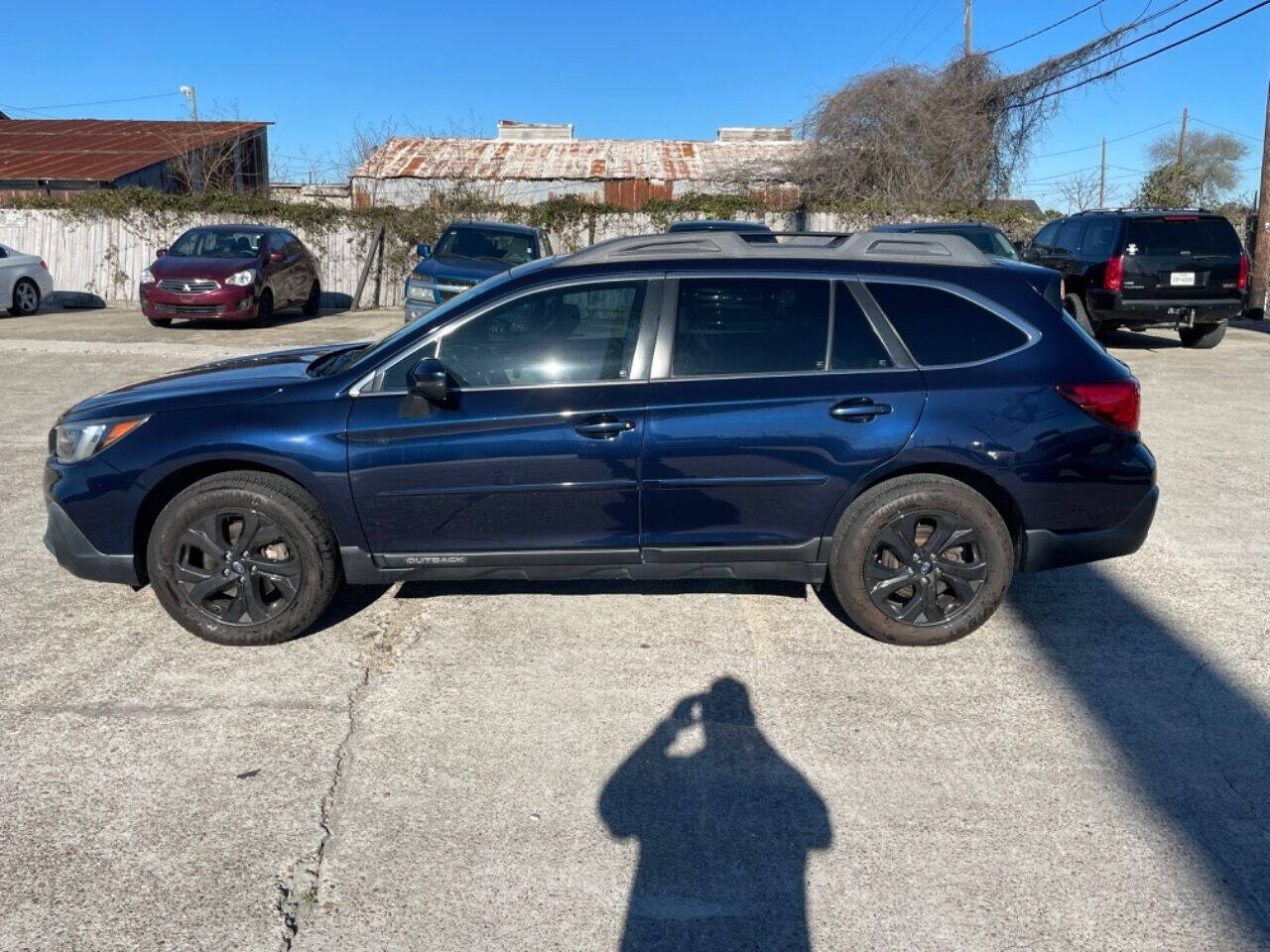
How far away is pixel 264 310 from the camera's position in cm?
1731

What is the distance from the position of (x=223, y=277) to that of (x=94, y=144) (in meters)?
19.2

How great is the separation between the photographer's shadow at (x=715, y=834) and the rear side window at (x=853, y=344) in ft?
5.12

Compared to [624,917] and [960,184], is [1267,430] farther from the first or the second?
[960,184]

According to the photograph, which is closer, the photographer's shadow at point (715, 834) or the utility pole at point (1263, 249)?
the photographer's shadow at point (715, 834)

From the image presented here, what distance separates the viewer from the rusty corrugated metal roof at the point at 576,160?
27750 mm

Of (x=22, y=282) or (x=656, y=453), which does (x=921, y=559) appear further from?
(x=22, y=282)

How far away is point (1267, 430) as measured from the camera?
9312 millimetres

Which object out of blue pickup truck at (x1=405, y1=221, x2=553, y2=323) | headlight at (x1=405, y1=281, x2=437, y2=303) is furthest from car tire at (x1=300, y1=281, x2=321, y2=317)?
headlight at (x1=405, y1=281, x2=437, y2=303)

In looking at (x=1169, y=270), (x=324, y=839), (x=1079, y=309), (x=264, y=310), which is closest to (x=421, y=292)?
(x=264, y=310)

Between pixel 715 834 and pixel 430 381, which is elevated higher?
pixel 430 381

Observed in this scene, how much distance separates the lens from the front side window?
14.9 ft

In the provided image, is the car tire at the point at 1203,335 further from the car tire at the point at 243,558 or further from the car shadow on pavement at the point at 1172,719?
the car tire at the point at 243,558

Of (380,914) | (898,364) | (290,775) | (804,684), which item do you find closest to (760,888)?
(380,914)

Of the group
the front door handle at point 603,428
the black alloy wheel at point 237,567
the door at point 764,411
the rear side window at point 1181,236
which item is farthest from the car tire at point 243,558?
the rear side window at point 1181,236
